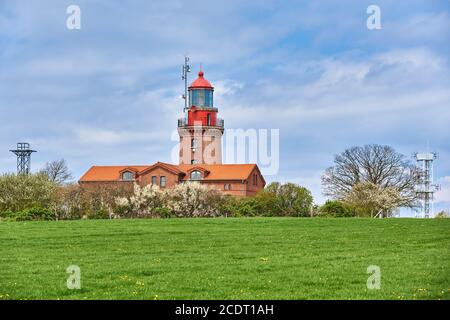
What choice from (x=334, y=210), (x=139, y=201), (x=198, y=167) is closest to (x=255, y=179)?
(x=198, y=167)

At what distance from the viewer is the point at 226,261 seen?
23.0 metres

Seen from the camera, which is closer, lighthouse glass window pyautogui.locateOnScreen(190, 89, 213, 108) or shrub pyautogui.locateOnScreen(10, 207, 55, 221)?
shrub pyautogui.locateOnScreen(10, 207, 55, 221)

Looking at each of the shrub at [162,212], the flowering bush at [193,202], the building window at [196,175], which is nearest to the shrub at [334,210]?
the flowering bush at [193,202]

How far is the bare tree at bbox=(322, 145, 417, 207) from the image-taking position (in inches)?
2965

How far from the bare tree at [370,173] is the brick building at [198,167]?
→ 16.7 metres

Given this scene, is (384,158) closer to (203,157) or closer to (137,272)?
(203,157)

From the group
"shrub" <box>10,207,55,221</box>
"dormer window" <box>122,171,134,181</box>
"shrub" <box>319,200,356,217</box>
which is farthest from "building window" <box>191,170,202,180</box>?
"shrub" <box>10,207,55,221</box>

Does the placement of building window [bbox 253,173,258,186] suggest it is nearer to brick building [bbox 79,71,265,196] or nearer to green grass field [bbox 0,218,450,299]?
brick building [bbox 79,71,265,196]

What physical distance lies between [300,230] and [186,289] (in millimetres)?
20131

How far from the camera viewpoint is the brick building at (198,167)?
90812 mm

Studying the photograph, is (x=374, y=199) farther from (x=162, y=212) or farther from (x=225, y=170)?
(x=225, y=170)

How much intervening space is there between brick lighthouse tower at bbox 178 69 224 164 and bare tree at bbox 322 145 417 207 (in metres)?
23.3

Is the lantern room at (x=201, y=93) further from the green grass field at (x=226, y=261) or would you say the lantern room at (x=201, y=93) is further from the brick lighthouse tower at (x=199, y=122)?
the green grass field at (x=226, y=261)
